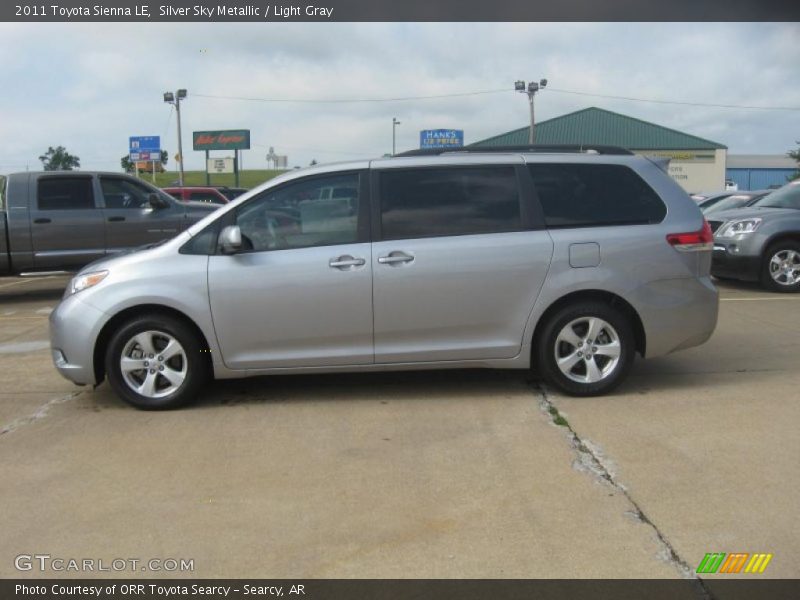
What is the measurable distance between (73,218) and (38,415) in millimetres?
6838

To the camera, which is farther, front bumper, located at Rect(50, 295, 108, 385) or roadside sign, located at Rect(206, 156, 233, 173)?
roadside sign, located at Rect(206, 156, 233, 173)

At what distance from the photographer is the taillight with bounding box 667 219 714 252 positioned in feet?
18.0

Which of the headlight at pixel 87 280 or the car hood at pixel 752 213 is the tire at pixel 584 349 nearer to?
the headlight at pixel 87 280

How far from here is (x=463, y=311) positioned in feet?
17.6

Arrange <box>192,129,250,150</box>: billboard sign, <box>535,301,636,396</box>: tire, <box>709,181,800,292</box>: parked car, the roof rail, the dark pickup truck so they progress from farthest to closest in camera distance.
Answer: <box>192,129,250,150</box>: billboard sign, the dark pickup truck, <box>709,181,800,292</box>: parked car, the roof rail, <box>535,301,636,396</box>: tire

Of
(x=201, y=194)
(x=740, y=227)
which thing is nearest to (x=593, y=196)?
(x=740, y=227)

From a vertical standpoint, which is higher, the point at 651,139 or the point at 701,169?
the point at 651,139

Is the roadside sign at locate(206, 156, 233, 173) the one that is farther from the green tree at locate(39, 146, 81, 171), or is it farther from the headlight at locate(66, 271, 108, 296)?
the headlight at locate(66, 271, 108, 296)

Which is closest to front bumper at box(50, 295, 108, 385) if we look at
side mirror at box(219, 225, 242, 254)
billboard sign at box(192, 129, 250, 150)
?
side mirror at box(219, 225, 242, 254)

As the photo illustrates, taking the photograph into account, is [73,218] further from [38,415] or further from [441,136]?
[441,136]

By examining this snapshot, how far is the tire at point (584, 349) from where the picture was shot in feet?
17.8

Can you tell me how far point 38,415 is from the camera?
5.48m

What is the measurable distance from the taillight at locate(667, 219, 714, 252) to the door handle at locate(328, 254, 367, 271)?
7.34 ft
